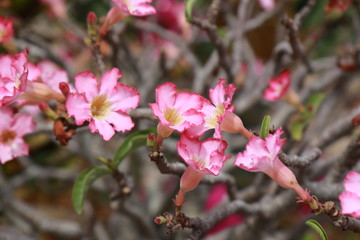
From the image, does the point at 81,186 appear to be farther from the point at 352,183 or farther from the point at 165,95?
the point at 352,183

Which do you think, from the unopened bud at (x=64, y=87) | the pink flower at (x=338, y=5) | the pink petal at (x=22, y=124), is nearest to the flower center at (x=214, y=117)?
the unopened bud at (x=64, y=87)

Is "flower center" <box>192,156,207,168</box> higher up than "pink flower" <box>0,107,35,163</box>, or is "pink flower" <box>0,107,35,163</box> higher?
"pink flower" <box>0,107,35,163</box>

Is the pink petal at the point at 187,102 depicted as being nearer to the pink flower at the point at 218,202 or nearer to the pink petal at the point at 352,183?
the pink petal at the point at 352,183

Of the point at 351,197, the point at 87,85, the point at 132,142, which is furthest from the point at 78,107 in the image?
the point at 351,197

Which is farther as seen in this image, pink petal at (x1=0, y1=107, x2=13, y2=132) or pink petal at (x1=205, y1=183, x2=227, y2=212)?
pink petal at (x1=205, y1=183, x2=227, y2=212)

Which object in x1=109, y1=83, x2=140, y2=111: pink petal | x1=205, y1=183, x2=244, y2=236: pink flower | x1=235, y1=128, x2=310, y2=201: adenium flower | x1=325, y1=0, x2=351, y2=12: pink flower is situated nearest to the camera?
x1=235, y1=128, x2=310, y2=201: adenium flower

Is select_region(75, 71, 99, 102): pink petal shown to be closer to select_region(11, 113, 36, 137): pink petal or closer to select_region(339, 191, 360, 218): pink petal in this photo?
select_region(11, 113, 36, 137): pink petal

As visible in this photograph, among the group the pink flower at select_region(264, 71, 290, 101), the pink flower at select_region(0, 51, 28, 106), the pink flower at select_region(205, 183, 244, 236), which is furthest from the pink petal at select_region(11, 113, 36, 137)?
the pink flower at select_region(205, 183, 244, 236)
